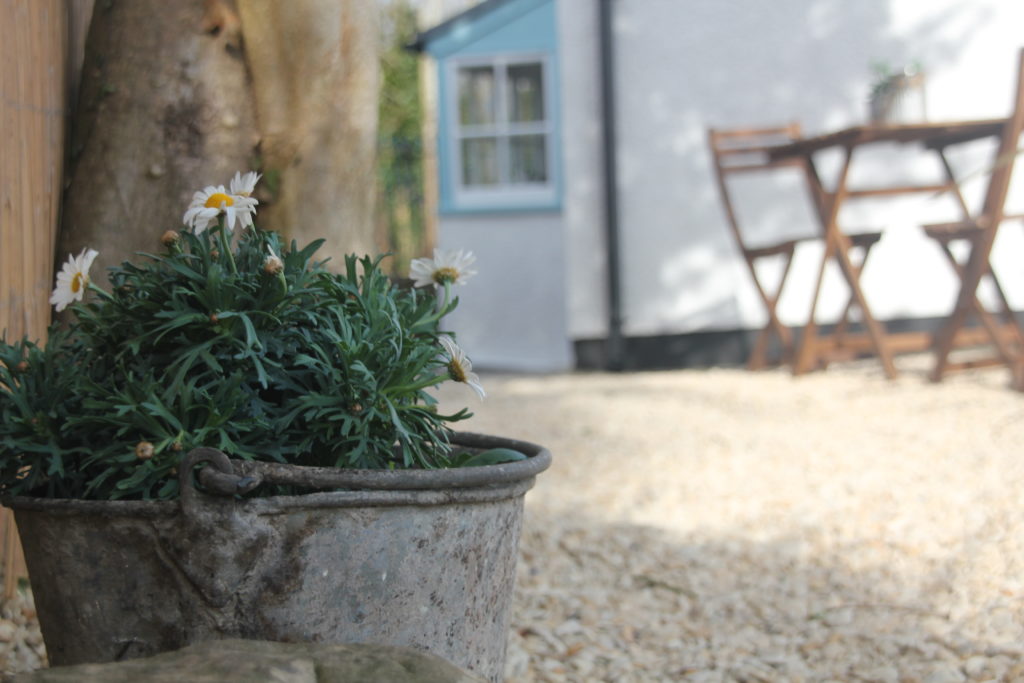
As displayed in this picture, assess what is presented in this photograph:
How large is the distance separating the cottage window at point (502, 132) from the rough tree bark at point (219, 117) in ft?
19.0

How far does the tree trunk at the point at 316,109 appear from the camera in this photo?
2.30 metres

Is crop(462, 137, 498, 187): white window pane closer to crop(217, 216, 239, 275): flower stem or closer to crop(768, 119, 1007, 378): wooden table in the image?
crop(768, 119, 1007, 378): wooden table

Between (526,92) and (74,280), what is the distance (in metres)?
6.94

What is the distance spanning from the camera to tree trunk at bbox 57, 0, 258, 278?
7.18ft

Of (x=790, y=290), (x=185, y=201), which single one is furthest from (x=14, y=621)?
(x=790, y=290)

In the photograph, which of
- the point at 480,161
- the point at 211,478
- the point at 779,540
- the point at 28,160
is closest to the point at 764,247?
the point at 480,161

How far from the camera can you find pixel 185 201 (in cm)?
221

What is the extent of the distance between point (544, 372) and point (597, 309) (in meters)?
0.57

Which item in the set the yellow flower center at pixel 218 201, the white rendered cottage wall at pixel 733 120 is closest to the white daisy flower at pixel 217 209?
the yellow flower center at pixel 218 201

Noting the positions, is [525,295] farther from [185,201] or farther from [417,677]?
[417,677]

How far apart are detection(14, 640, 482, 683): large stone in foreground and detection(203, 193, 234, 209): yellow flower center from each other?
0.64 m

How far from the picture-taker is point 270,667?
52.8 inches

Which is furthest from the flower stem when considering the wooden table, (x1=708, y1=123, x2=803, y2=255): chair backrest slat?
(x1=708, y1=123, x2=803, y2=255): chair backrest slat

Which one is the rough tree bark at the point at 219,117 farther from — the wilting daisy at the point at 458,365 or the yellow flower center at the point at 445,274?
the wilting daisy at the point at 458,365
